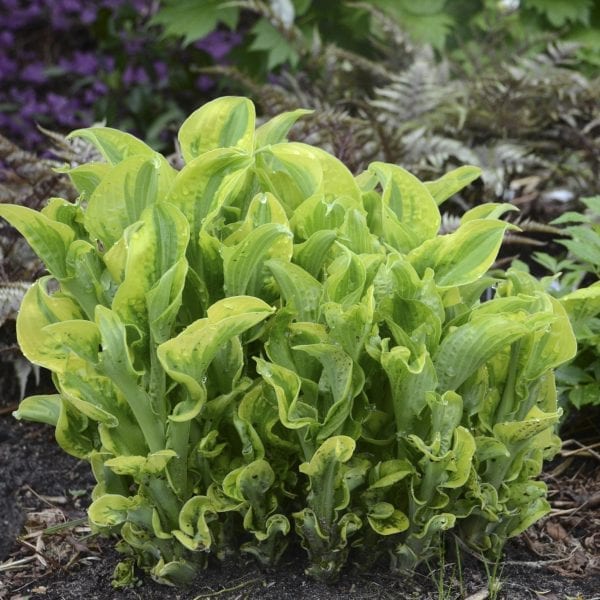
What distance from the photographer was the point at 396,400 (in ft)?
5.49

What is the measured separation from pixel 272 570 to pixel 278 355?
1.62ft

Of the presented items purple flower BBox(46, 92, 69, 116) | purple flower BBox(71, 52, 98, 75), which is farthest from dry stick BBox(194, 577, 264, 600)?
purple flower BBox(71, 52, 98, 75)

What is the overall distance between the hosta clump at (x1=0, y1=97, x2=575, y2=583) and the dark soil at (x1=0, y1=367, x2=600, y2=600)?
0.19 feet

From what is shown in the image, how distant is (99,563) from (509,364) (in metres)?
0.99

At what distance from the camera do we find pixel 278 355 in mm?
1669

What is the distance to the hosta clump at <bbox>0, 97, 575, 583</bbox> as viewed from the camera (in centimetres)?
158

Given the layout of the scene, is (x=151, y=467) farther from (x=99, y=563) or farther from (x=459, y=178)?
(x=459, y=178)

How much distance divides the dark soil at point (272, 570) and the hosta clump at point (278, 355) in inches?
2.3

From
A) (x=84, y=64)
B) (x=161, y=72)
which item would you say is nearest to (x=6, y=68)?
(x=84, y=64)

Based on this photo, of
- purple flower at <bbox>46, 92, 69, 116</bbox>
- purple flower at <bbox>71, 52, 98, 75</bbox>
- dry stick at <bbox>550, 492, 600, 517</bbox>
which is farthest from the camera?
purple flower at <bbox>71, 52, 98, 75</bbox>

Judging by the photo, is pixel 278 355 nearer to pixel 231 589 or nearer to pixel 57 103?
pixel 231 589

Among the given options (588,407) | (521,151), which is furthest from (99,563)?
(521,151)

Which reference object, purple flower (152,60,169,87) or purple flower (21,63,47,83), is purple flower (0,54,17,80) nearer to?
purple flower (21,63,47,83)

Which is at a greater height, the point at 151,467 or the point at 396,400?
the point at 396,400
